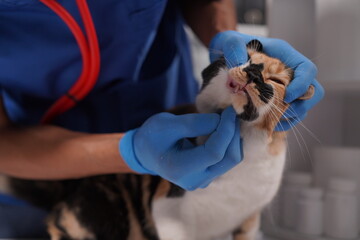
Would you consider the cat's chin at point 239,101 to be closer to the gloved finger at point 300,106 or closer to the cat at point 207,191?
the cat at point 207,191

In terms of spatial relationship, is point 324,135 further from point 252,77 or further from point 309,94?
point 252,77

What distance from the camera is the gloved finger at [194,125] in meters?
0.54

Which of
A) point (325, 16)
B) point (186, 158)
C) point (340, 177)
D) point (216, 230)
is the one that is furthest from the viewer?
Result: point (340, 177)

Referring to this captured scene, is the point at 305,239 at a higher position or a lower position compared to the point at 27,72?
lower

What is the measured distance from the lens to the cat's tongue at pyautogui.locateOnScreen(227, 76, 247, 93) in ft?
1.68

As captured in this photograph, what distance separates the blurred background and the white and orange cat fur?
153mm

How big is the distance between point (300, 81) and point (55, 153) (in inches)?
20.8

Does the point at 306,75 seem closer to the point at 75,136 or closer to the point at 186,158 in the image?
the point at 186,158

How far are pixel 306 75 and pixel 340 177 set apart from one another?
0.52 metres

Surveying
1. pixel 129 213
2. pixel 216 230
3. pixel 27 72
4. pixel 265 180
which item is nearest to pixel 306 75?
pixel 265 180

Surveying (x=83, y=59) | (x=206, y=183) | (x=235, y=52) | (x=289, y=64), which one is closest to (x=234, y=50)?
(x=235, y=52)

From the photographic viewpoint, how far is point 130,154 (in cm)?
63

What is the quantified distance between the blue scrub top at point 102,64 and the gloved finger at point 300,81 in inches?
13.4

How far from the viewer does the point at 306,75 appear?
57 cm
